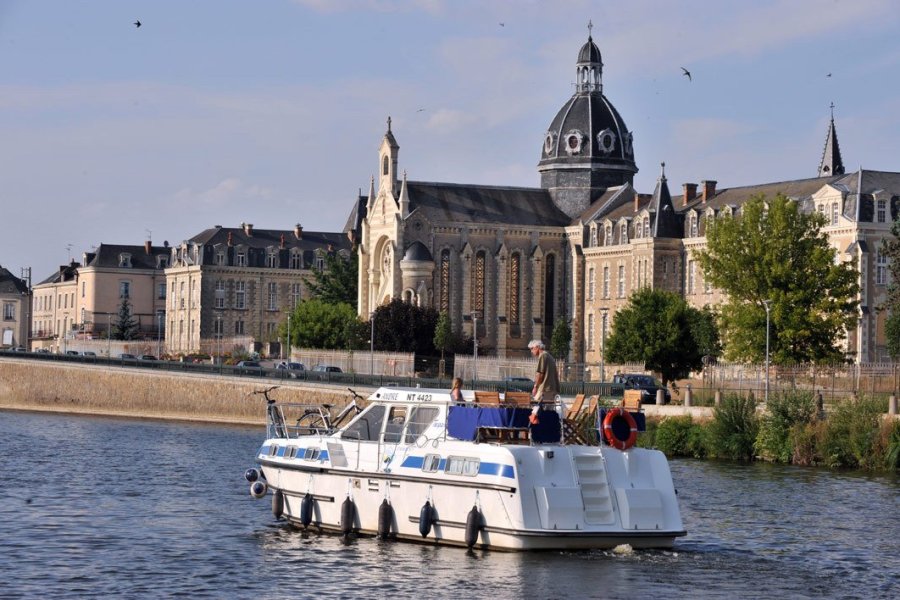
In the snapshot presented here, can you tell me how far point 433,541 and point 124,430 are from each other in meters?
52.3

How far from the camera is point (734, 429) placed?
2539 inches

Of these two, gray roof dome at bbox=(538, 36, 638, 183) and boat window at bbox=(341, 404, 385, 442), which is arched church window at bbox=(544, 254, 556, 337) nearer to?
gray roof dome at bbox=(538, 36, 638, 183)

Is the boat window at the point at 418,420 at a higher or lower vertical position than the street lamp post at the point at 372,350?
lower

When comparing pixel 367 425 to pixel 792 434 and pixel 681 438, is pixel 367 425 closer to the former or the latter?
pixel 792 434

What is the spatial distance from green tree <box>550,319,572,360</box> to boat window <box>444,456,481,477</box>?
8950cm

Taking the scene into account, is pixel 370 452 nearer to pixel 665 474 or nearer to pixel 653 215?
pixel 665 474

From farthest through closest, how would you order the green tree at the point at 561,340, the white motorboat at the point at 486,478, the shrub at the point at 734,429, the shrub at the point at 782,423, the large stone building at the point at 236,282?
1. the large stone building at the point at 236,282
2. the green tree at the point at 561,340
3. the shrub at the point at 734,429
4. the shrub at the point at 782,423
5. the white motorboat at the point at 486,478

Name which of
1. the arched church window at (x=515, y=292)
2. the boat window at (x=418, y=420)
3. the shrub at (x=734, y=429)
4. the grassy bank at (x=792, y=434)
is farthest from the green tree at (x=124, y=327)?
the boat window at (x=418, y=420)

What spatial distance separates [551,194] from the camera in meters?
138

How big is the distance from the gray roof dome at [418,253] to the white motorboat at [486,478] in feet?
292

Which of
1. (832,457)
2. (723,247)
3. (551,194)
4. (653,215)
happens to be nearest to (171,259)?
(551,194)

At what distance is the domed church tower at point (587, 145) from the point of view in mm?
135250

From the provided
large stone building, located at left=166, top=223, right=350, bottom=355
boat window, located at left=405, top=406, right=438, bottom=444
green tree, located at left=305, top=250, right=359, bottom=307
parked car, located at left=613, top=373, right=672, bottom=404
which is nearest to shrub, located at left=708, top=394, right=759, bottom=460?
parked car, located at left=613, top=373, right=672, bottom=404

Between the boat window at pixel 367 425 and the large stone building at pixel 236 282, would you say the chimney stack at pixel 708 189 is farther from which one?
the boat window at pixel 367 425
